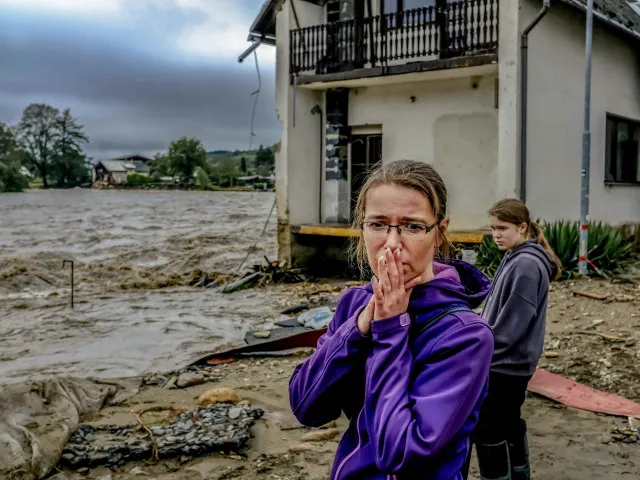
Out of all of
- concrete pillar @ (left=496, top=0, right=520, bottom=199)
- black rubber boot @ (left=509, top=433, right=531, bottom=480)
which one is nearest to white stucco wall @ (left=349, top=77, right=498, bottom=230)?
concrete pillar @ (left=496, top=0, right=520, bottom=199)

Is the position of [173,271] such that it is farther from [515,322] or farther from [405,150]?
[515,322]

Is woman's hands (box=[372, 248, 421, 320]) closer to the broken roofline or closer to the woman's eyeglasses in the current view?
the woman's eyeglasses

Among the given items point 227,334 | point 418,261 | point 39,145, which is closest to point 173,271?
Answer: point 227,334

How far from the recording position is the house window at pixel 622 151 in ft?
49.1

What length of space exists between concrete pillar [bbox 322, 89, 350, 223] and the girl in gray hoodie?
39.3 ft

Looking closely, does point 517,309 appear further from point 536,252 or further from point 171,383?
point 171,383

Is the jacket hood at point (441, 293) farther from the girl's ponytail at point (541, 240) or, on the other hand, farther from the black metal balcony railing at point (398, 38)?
the black metal balcony railing at point (398, 38)

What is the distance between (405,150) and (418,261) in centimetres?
1291

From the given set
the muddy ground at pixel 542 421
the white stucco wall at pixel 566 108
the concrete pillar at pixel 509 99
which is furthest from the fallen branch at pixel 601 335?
the white stucco wall at pixel 566 108

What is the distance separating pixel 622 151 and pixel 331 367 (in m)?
15.6

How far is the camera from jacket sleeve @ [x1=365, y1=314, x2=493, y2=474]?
1579 millimetres

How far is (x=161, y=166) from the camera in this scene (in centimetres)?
8919

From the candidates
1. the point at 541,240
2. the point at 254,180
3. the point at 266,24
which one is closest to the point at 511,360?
the point at 541,240

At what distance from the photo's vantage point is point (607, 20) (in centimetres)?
1275
